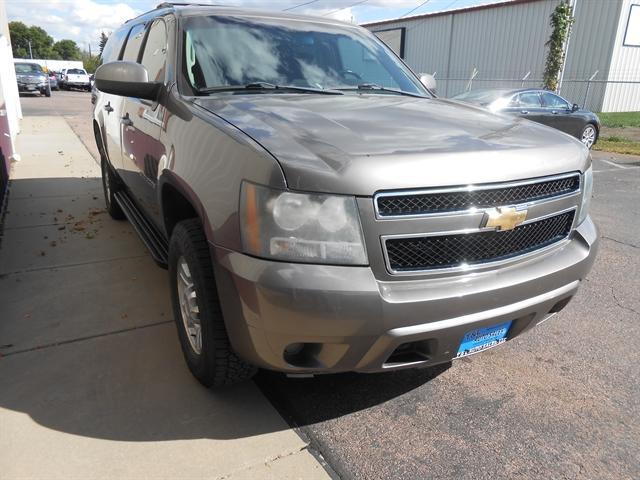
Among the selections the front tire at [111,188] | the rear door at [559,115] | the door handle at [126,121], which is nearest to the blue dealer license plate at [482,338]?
the door handle at [126,121]

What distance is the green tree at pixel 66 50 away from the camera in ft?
427

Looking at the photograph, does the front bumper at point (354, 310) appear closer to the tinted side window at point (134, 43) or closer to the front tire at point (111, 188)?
the tinted side window at point (134, 43)

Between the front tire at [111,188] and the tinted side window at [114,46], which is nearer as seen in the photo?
the tinted side window at [114,46]

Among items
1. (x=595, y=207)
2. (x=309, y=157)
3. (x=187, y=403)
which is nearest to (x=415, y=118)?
(x=309, y=157)

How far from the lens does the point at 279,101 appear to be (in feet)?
9.06

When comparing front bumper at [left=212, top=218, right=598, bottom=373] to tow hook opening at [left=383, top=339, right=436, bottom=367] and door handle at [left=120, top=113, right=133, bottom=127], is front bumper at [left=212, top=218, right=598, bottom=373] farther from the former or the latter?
door handle at [left=120, top=113, right=133, bottom=127]

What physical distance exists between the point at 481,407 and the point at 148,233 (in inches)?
101

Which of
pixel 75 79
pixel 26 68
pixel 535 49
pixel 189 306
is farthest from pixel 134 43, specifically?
pixel 75 79

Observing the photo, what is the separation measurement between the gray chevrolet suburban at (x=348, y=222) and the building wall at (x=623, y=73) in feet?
75.1

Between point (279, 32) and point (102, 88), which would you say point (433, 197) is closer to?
point (279, 32)

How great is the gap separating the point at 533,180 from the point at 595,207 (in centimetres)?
563

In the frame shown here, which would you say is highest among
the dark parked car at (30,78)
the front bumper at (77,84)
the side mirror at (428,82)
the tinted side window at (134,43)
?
the tinted side window at (134,43)

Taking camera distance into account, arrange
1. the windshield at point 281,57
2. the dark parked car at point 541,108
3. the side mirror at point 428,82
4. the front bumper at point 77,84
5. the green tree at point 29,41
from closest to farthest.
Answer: the windshield at point 281,57 < the side mirror at point 428,82 < the dark parked car at point 541,108 < the front bumper at point 77,84 < the green tree at point 29,41

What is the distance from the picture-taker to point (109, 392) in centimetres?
271
